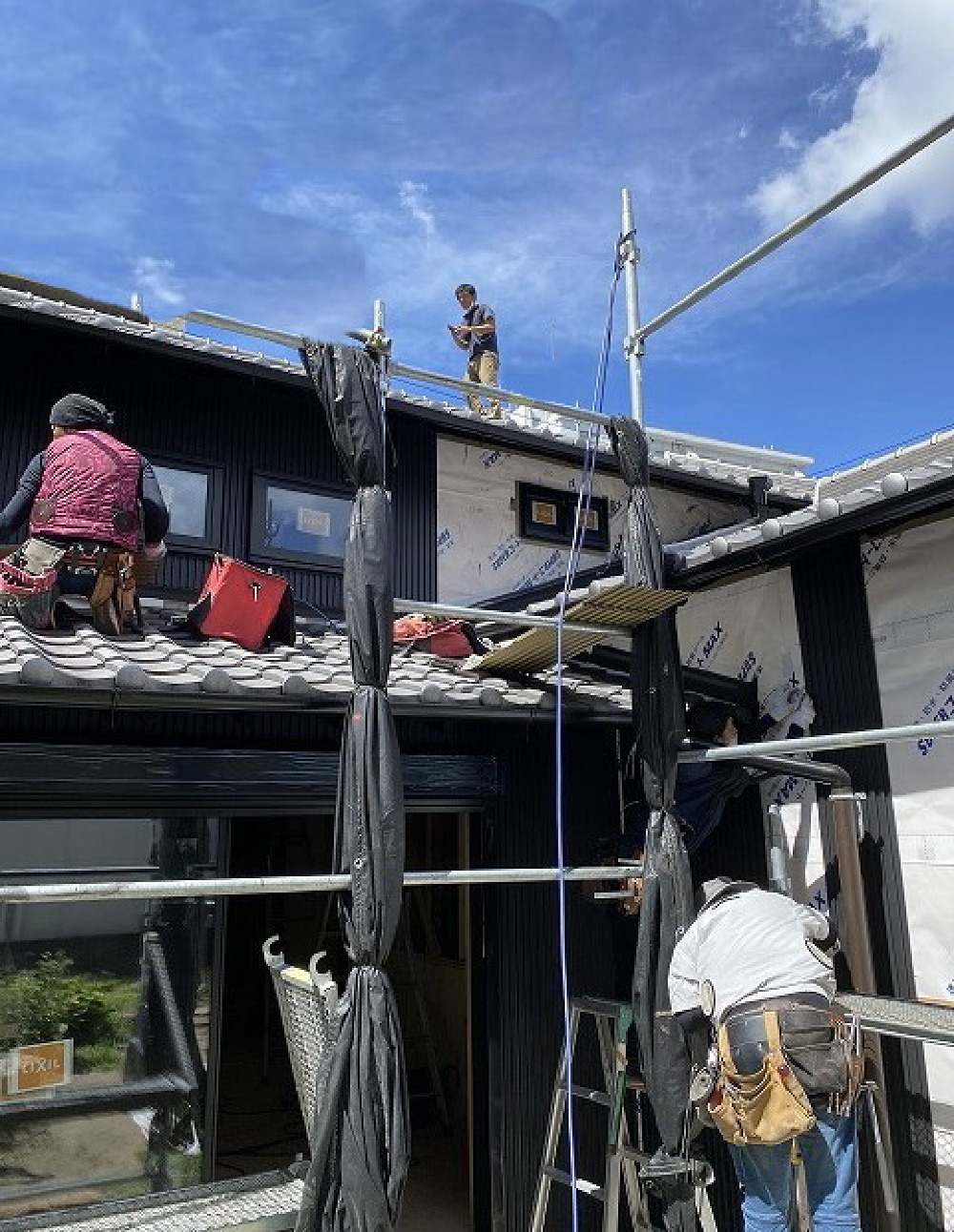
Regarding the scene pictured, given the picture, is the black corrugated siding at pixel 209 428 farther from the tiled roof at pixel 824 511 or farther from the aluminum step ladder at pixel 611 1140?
the aluminum step ladder at pixel 611 1140

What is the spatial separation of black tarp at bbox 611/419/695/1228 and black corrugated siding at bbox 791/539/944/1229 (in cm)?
124

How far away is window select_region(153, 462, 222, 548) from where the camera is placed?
254 inches

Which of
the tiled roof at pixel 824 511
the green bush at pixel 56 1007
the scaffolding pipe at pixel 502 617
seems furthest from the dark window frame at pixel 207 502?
the tiled roof at pixel 824 511

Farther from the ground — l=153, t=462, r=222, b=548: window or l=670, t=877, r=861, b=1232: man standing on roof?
l=153, t=462, r=222, b=548: window

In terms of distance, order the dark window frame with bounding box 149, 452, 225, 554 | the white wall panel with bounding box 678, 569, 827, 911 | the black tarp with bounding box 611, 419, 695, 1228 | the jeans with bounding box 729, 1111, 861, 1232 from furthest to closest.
A: the dark window frame with bounding box 149, 452, 225, 554 → the white wall panel with bounding box 678, 569, 827, 911 → the black tarp with bounding box 611, 419, 695, 1228 → the jeans with bounding box 729, 1111, 861, 1232

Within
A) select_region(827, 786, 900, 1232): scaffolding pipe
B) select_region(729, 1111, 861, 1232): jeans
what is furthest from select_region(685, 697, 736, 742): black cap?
select_region(729, 1111, 861, 1232): jeans

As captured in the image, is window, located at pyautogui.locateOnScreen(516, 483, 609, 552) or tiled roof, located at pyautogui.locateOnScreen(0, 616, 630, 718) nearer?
tiled roof, located at pyautogui.locateOnScreen(0, 616, 630, 718)

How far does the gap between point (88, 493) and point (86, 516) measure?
0.12 meters

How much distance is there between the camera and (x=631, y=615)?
14.8ft

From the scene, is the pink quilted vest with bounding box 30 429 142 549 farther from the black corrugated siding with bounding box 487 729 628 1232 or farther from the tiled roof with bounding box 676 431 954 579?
the tiled roof with bounding box 676 431 954 579

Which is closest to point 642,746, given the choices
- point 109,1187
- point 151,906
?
point 151,906

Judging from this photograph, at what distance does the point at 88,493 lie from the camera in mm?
4625

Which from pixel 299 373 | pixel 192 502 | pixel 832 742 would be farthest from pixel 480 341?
pixel 832 742

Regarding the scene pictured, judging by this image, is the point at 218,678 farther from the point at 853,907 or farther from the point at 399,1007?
the point at 399,1007
